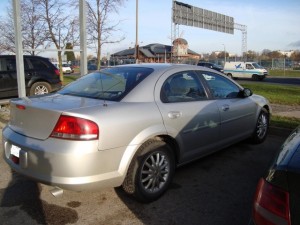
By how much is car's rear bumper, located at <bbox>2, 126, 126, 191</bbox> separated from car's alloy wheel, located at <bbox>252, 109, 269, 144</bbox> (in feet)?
11.0

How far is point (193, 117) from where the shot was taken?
4129mm

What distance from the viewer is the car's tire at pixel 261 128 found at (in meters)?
5.87

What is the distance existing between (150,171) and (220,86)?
1.97m

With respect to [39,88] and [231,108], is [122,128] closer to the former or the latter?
[231,108]

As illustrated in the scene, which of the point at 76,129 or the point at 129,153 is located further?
the point at 129,153

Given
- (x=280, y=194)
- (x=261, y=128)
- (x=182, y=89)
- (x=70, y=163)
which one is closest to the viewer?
(x=280, y=194)

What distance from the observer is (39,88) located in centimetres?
1078

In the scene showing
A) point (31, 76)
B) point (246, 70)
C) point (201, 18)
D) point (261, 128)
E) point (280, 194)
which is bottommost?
point (261, 128)

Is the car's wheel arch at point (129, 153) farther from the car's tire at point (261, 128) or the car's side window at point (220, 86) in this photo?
the car's tire at point (261, 128)

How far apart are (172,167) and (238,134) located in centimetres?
174

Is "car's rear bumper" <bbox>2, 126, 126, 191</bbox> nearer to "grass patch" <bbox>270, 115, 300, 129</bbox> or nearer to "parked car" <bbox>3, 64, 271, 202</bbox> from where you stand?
"parked car" <bbox>3, 64, 271, 202</bbox>

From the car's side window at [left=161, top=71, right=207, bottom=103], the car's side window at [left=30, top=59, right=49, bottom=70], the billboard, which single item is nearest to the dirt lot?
the car's side window at [left=161, top=71, right=207, bottom=103]

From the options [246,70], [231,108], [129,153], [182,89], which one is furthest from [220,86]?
[246,70]

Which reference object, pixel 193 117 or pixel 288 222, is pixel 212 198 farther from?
pixel 288 222
